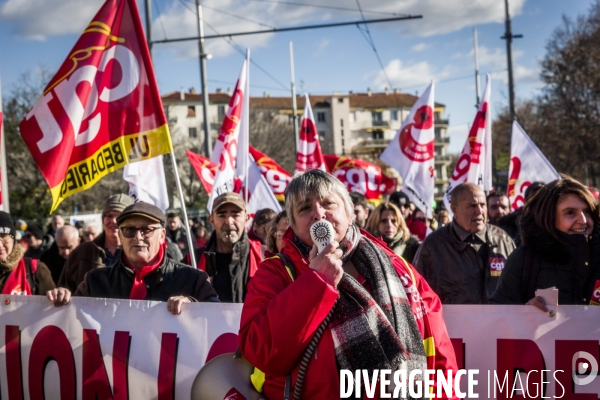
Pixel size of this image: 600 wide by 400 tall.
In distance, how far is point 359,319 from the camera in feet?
8.46

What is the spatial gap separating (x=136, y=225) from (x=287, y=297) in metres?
2.02

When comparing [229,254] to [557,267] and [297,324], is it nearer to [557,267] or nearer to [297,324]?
[557,267]

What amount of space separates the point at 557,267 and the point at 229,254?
276 centimetres

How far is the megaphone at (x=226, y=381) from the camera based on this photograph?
295cm

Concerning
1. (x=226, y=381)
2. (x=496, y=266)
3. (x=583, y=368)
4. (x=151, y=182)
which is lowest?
(x=583, y=368)

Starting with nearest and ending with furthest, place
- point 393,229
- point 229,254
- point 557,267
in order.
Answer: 1. point 557,267
2. point 229,254
3. point 393,229

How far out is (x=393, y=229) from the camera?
6945 mm

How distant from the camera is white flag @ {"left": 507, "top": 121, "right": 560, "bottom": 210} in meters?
10.0

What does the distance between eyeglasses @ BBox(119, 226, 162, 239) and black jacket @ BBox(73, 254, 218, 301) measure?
169 millimetres

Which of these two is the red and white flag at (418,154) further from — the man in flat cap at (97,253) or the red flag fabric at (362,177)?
the man in flat cap at (97,253)

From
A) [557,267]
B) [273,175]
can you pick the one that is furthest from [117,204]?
[273,175]

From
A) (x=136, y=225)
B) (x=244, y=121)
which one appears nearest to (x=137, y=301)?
(x=136, y=225)

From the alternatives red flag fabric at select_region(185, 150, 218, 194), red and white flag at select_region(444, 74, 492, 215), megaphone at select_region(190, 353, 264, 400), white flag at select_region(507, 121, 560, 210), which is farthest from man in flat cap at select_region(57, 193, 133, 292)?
white flag at select_region(507, 121, 560, 210)

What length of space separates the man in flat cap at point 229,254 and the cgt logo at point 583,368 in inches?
107
